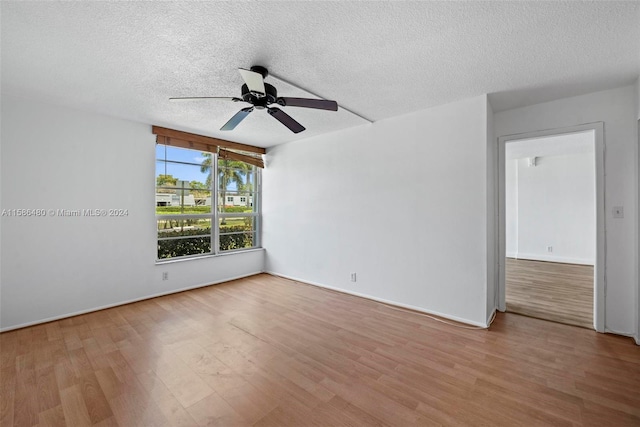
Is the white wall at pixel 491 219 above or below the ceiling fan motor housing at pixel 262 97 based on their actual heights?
below

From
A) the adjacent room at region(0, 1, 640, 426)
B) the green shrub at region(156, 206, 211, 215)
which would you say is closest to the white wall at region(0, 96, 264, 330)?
the adjacent room at region(0, 1, 640, 426)

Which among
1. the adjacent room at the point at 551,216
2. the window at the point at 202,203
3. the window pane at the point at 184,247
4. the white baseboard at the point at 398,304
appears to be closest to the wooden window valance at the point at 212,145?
the window at the point at 202,203

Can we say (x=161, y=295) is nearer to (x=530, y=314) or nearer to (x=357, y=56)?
(x=357, y=56)

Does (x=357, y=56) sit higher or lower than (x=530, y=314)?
higher

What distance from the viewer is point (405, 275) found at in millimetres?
3533

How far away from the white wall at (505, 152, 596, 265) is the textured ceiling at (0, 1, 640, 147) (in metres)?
4.50

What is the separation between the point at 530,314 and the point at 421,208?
1858 mm

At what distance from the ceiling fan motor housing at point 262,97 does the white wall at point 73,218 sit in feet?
8.09

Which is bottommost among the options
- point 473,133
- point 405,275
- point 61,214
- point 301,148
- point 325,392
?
point 325,392

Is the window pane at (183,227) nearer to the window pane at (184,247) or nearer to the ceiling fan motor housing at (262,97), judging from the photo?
the window pane at (184,247)

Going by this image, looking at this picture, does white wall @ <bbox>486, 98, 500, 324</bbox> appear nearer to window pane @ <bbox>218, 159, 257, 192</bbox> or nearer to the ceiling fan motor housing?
the ceiling fan motor housing

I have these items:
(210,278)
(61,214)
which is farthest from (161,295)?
(61,214)

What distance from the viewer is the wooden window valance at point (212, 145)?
407 centimetres

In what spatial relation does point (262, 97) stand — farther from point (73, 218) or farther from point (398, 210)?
point (73, 218)
